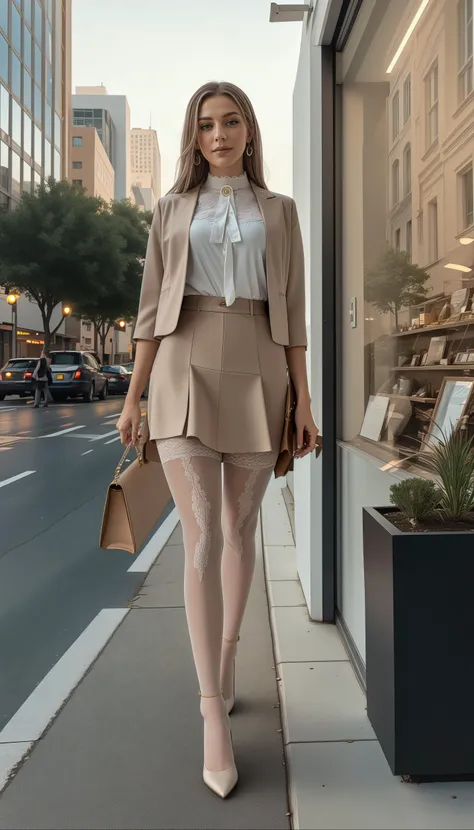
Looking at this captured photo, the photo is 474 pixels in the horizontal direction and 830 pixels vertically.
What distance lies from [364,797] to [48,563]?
2.92 meters

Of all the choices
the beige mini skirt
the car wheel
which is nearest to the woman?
the beige mini skirt

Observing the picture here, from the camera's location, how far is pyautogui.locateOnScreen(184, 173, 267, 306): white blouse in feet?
6.42

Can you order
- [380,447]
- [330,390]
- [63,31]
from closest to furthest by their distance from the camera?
[380,447] → [330,390] → [63,31]

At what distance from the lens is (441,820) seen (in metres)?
1.65

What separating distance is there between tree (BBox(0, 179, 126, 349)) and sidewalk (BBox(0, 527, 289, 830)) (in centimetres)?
2800

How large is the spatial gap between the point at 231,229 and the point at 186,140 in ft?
1.24

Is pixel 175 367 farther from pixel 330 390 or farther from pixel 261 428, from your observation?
pixel 330 390

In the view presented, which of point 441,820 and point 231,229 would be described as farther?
point 231,229

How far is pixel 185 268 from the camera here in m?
1.94

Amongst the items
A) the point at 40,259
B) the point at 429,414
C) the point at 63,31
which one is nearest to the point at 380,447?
the point at 429,414

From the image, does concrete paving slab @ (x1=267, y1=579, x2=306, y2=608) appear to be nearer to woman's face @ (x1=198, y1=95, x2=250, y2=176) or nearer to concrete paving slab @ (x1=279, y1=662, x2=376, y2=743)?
concrete paving slab @ (x1=279, y1=662, x2=376, y2=743)

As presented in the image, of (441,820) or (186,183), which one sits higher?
(186,183)

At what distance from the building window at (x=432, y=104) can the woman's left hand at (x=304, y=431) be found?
0.96 metres

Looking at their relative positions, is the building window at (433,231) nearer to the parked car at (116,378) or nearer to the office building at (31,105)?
the parked car at (116,378)
